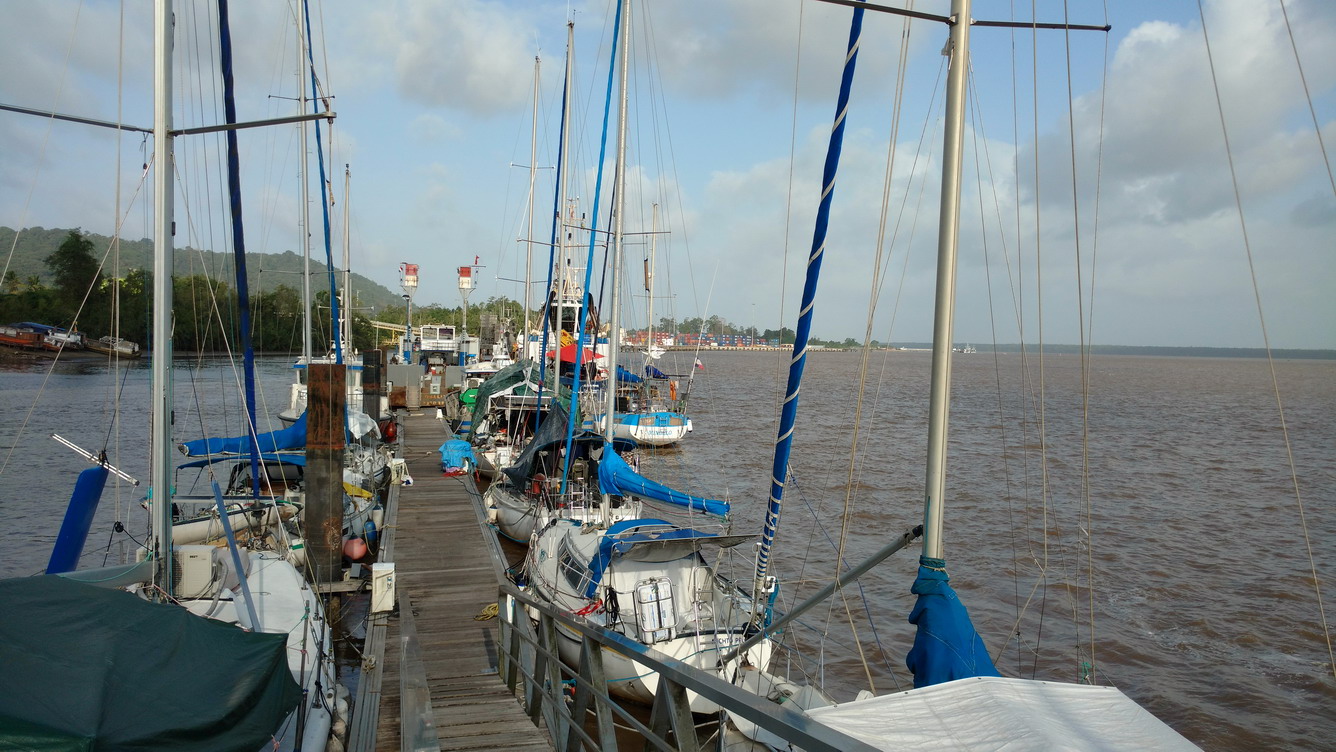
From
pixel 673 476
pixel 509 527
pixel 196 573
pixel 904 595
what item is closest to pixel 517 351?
pixel 673 476

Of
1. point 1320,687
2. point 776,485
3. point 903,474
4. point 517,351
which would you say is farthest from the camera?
point 517,351

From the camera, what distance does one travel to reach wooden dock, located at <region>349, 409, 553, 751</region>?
6.39m

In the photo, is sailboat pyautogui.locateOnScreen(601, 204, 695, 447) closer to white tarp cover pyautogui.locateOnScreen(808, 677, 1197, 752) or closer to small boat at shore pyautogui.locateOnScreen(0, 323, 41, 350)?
white tarp cover pyautogui.locateOnScreen(808, 677, 1197, 752)

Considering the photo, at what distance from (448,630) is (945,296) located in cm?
874

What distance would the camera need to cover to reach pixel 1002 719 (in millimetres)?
4051

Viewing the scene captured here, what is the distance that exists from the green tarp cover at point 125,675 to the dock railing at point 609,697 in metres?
1.91

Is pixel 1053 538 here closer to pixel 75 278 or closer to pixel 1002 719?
pixel 1002 719

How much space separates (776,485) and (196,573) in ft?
20.8

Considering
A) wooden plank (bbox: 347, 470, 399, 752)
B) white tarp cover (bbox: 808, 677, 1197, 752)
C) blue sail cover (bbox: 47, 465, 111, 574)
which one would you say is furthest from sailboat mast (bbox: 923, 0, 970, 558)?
blue sail cover (bbox: 47, 465, 111, 574)

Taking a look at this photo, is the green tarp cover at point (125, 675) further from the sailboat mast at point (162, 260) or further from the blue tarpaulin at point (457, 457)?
the blue tarpaulin at point (457, 457)

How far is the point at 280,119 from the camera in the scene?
26.8 feet

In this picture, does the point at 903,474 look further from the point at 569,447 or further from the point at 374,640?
the point at 374,640

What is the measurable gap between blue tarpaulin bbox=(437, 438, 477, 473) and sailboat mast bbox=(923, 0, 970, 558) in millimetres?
19152

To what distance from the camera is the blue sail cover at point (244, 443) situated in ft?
46.4
